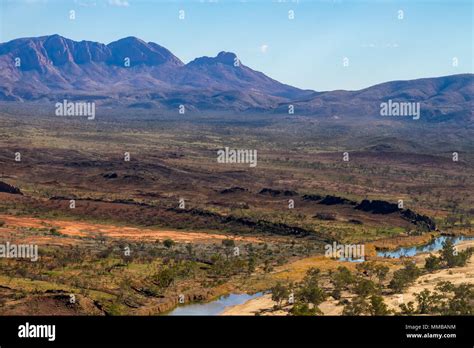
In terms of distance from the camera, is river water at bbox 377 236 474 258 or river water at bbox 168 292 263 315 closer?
river water at bbox 168 292 263 315

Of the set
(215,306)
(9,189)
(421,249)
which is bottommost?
(421,249)

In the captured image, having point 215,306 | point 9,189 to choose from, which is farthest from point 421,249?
point 9,189

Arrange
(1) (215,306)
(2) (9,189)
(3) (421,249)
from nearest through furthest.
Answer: (1) (215,306), (3) (421,249), (2) (9,189)

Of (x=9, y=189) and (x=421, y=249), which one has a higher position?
(x=9, y=189)

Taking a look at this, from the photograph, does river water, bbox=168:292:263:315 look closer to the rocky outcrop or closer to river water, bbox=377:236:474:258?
river water, bbox=377:236:474:258

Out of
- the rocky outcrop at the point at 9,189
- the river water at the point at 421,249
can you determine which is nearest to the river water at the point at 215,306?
the river water at the point at 421,249

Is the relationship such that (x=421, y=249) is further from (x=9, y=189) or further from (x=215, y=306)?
(x=9, y=189)

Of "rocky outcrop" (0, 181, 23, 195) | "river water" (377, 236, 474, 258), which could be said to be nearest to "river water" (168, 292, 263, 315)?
"river water" (377, 236, 474, 258)

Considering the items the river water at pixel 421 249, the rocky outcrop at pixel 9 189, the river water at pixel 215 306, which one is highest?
the rocky outcrop at pixel 9 189

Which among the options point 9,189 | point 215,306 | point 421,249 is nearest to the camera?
point 215,306

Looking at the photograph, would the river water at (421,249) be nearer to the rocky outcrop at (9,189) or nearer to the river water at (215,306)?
the river water at (215,306)
